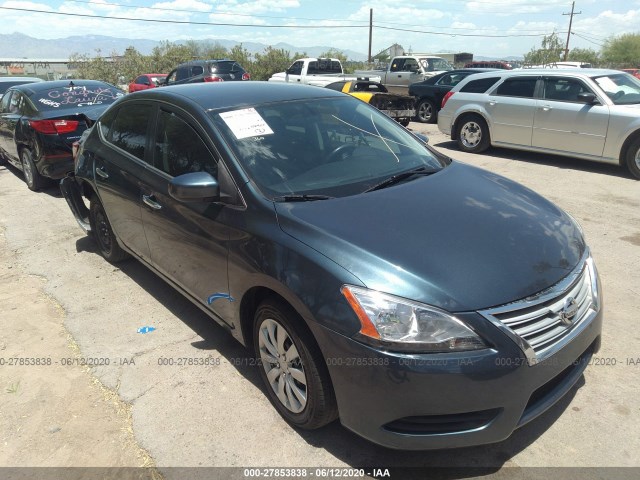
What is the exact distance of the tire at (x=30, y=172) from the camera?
299 inches

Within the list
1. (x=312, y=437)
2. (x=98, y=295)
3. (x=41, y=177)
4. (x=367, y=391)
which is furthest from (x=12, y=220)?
(x=367, y=391)

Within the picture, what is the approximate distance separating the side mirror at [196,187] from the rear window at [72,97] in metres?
5.88

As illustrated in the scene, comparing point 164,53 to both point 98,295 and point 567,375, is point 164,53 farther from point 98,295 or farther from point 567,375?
point 567,375

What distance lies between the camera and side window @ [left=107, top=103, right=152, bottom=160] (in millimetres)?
3686

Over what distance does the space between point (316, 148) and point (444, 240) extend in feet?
3.79

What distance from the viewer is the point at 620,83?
26.0 ft

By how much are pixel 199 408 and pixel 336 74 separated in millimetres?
16340

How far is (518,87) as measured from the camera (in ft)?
28.9

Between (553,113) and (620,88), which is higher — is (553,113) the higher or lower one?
the lower one

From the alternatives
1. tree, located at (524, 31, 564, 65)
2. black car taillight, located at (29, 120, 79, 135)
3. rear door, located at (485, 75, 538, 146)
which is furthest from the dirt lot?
tree, located at (524, 31, 564, 65)

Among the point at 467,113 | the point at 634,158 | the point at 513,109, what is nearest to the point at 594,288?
the point at 634,158

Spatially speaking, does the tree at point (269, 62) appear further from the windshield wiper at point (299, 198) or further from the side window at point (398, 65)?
the windshield wiper at point (299, 198)

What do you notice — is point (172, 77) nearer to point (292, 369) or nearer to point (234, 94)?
point (234, 94)

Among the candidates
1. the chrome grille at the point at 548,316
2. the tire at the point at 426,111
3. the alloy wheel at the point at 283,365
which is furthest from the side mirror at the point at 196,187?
the tire at the point at 426,111
